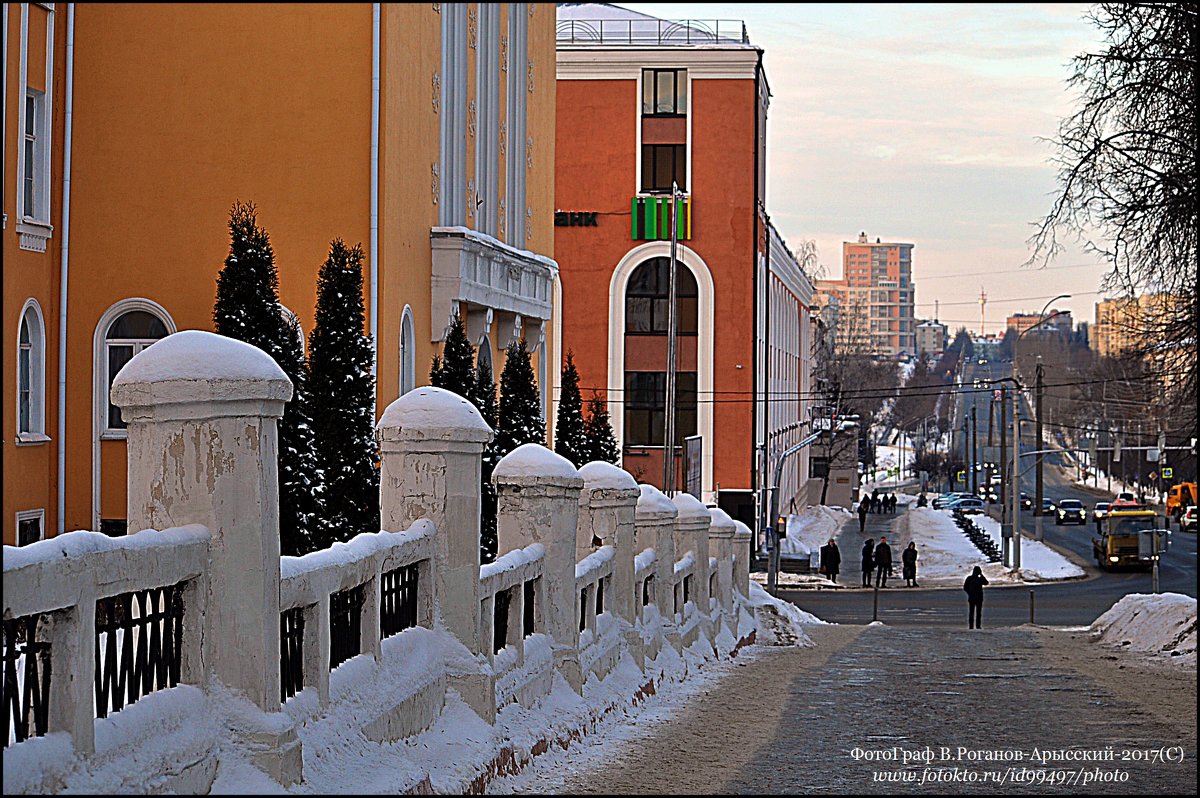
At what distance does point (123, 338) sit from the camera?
2169 cm

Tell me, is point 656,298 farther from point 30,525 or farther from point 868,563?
point 30,525

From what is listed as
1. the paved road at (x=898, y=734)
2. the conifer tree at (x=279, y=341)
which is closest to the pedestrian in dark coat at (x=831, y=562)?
the paved road at (x=898, y=734)

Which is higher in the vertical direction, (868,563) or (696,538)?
(696,538)

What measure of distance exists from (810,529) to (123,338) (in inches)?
2101

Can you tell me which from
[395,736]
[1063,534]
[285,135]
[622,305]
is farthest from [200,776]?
[1063,534]

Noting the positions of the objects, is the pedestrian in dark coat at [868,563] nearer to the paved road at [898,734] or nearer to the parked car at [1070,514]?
the paved road at [898,734]

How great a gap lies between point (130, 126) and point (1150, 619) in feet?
49.9

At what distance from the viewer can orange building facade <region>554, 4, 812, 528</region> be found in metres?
54.2

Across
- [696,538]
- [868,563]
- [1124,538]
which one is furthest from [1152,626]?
[1124,538]

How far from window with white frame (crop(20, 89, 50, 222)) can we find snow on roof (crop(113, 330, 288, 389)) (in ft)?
53.2

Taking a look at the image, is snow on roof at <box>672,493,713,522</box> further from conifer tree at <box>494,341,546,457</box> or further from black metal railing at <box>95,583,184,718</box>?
black metal railing at <box>95,583,184,718</box>

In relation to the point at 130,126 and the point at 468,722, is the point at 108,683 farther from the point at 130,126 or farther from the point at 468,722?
the point at 130,126

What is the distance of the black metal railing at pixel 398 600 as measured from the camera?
7695 mm

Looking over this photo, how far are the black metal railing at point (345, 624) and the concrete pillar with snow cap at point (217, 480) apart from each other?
1.23 m
